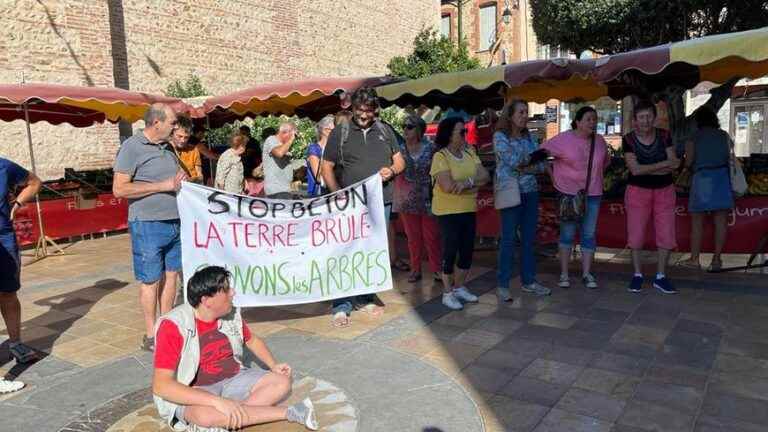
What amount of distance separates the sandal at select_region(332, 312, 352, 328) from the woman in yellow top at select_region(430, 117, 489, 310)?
3.37 ft

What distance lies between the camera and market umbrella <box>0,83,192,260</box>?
7879 millimetres

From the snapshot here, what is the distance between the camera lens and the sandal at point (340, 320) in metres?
5.09

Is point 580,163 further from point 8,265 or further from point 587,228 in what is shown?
point 8,265

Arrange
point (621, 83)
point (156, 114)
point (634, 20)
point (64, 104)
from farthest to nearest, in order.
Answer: point (634, 20) < point (64, 104) < point (621, 83) < point (156, 114)

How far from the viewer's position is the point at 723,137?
6.27m

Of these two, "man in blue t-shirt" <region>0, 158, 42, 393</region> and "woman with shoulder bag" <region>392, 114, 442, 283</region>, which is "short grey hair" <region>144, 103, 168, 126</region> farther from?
"woman with shoulder bag" <region>392, 114, 442, 283</region>

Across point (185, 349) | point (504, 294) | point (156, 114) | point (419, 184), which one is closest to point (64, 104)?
point (156, 114)

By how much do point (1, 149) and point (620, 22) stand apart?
45.3 feet

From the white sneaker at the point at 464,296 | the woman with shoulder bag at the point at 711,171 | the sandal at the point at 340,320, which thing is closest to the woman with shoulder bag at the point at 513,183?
the white sneaker at the point at 464,296

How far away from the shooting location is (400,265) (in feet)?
23.8

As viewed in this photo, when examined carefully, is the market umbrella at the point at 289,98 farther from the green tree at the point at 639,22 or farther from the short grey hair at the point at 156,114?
the green tree at the point at 639,22

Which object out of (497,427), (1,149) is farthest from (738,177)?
(1,149)

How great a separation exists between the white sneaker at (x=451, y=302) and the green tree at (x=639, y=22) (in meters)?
6.66

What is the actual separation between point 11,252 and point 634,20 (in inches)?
505
